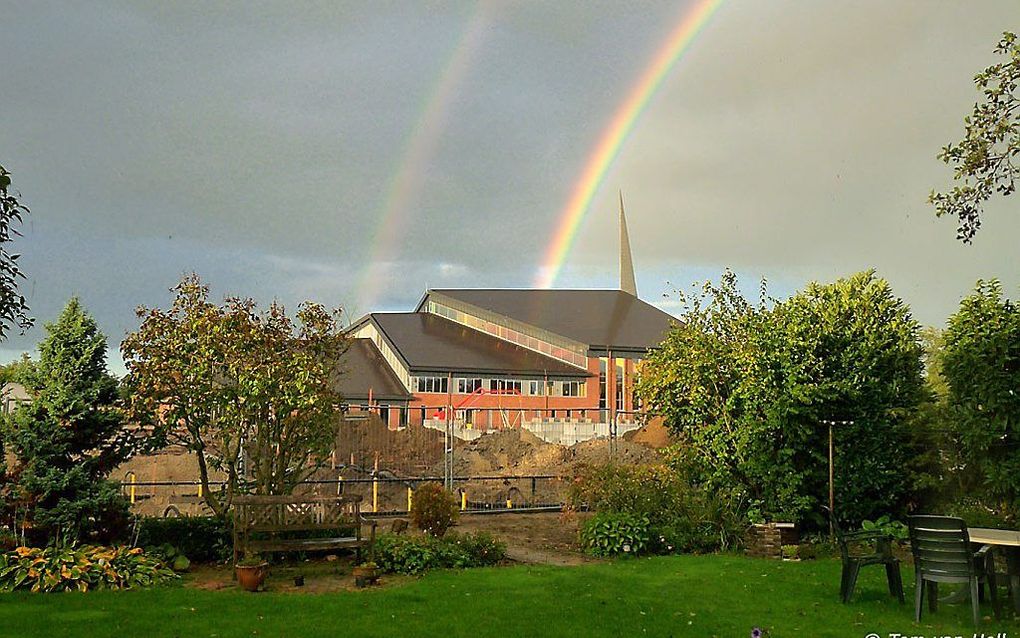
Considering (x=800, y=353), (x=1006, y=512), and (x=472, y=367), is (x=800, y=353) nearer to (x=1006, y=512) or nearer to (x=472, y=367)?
(x=1006, y=512)

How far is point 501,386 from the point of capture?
5122cm

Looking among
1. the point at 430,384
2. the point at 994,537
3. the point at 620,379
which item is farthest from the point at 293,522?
the point at 620,379

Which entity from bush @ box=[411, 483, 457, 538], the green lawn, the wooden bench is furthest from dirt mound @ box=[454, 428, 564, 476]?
the green lawn

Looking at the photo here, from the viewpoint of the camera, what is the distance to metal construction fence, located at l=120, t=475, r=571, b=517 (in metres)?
19.7

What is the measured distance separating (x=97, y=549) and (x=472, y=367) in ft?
130

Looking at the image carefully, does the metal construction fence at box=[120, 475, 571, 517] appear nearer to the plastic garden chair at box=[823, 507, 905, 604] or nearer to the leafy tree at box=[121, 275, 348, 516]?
the leafy tree at box=[121, 275, 348, 516]

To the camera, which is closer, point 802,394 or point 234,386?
point 234,386

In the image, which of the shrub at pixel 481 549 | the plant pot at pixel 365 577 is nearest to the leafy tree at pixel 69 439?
the plant pot at pixel 365 577

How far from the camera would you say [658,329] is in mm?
58344

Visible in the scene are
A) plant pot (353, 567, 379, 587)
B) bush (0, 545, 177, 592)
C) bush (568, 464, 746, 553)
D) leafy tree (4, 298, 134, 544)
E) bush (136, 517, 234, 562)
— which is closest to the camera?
bush (0, 545, 177, 592)

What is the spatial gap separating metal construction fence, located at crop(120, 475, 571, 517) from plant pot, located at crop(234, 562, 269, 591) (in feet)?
21.6

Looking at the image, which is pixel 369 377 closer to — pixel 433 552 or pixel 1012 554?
pixel 433 552

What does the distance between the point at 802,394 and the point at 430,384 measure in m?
35.3

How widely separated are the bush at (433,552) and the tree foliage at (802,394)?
16.5 feet
